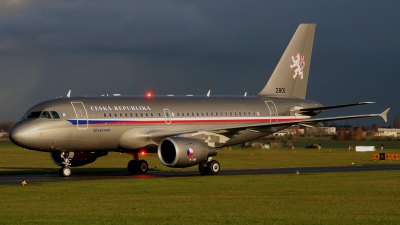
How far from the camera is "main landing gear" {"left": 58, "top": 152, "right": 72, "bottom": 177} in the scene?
138 feet

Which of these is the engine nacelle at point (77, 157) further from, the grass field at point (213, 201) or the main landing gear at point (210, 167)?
the grass field at point (213, 201)

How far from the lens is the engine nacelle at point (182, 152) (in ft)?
132

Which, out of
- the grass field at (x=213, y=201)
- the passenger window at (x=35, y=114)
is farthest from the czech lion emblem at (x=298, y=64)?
the passenger window at (x=35, y=114)

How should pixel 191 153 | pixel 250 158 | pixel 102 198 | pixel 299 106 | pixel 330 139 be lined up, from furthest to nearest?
pixel 330 139 < pixel 250 158 < pixel 299 106 < pixel 191 153 < pixel 102 198

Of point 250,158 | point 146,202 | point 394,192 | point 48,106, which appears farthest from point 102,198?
point 250,158

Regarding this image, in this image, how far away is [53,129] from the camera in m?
40.8

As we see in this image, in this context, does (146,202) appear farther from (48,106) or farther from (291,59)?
(291,59)

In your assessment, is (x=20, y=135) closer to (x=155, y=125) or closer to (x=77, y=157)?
(x=77, y=157)

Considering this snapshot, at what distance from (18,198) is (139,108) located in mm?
16479

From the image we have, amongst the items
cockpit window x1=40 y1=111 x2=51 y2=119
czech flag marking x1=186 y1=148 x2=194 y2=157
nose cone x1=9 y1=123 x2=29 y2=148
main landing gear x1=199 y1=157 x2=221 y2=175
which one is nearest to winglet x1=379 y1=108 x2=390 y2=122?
main landing gear x1=199 y1=157 x2=221 y2=175

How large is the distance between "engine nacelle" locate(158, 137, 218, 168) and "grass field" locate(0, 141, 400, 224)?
2.63 metres

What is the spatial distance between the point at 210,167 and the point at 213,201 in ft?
53.5

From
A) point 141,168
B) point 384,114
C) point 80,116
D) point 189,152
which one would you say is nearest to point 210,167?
point 189,152

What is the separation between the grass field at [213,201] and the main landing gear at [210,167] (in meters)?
4.21
